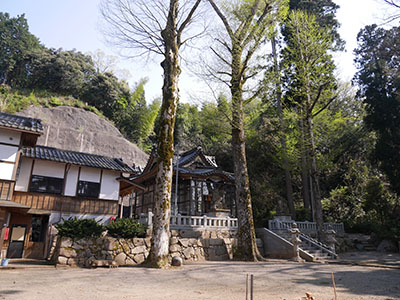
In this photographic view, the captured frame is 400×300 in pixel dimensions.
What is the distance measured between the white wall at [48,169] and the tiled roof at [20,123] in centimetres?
273

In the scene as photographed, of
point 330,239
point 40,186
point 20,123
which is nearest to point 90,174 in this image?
point 40,186

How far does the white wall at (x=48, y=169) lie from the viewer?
50.2 feet

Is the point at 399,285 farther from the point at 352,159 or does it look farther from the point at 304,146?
the point at 352,159

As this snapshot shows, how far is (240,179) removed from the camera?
1270 centimetres

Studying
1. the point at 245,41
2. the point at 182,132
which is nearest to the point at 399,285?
the point at 245,41

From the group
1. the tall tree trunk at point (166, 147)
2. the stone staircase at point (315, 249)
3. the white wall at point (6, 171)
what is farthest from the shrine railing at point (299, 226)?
the white wall at point (6, 171)

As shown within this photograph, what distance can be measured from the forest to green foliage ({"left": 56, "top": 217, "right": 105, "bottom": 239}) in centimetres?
491

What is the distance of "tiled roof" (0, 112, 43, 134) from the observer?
12.4 meters

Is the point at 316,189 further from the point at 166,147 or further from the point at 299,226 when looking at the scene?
the point at 166,147

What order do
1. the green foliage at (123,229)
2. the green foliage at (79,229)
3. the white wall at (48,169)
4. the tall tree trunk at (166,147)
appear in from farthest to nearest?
the white wall at (48,169)
the green foliage at (123,229)
the green foliage at (79,229)
the tall tree trunk at (166,147)

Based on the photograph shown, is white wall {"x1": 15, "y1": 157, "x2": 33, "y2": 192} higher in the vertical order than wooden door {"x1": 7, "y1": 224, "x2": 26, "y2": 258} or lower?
higher

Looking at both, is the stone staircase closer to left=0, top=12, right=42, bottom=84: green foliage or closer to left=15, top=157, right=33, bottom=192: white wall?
left=15, top=157, right=33, bottom=192: white wall

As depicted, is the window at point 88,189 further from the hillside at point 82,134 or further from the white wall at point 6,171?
the hillside at point 82,134

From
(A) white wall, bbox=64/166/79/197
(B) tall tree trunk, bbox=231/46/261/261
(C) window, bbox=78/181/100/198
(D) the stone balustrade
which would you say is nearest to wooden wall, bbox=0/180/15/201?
(A) white wall, bbox=64/166/79/197
